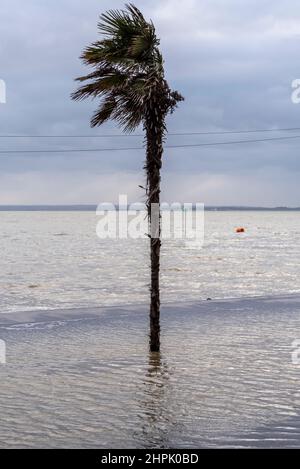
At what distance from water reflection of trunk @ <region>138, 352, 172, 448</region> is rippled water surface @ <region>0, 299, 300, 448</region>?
20mm

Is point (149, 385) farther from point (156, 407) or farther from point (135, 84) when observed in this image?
point (135, 84)

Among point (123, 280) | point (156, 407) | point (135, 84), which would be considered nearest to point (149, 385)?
point (156, 407)

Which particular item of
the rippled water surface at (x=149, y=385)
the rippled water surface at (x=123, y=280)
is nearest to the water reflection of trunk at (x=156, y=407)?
the rippled water surface at (x=149, y=385)

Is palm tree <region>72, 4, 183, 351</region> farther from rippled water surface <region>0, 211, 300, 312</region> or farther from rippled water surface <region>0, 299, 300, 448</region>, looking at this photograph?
rippled water surface <region>0, 211, 300, 312</region>

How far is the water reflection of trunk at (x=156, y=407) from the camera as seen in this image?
11398 mm

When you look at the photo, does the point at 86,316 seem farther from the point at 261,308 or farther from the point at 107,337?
the point at 261,308

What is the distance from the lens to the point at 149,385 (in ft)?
49.8

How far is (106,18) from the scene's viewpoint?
1582 centimetres

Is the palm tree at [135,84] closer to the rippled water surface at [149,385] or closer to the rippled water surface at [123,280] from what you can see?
the rippled water surface at [149,385]

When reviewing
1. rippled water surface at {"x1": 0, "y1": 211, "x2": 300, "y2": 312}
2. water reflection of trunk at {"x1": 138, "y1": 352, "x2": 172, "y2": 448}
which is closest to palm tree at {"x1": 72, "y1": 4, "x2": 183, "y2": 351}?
water reflection of trunk at {"x1": 138, "y1": 352, "x2": 172, "y2": 448}

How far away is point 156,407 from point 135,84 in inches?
282

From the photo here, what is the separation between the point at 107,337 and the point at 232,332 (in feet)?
13.4
